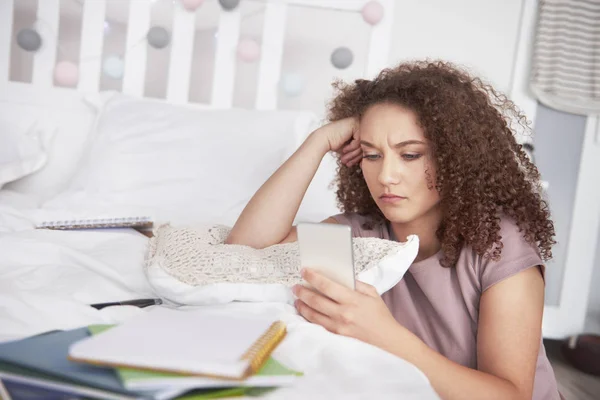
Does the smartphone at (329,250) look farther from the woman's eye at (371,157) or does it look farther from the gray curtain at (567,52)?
the gray curtain at (567,52)

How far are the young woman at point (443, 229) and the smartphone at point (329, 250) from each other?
0.02 m

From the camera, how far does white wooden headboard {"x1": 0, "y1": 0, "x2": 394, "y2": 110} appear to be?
1960mm

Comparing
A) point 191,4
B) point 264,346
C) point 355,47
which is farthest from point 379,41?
point 264,346

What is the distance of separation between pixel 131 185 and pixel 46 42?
770 mm

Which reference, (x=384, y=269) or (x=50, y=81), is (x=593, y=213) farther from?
(x=50, y=81)

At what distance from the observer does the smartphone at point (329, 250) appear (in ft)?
2.16

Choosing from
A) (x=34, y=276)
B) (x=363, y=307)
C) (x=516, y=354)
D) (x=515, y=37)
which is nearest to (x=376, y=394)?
(x=363, y=307)

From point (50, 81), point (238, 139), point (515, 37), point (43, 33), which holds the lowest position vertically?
point (238, 139)

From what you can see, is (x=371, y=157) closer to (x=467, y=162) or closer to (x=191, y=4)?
(x=467, y=162)

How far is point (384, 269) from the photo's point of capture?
2.64ft

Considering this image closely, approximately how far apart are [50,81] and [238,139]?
2.71 ft

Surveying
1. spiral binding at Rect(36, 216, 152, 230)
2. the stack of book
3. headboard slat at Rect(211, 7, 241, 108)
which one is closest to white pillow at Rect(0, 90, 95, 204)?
headboard slat at Rect(211, 7, 241, 108)

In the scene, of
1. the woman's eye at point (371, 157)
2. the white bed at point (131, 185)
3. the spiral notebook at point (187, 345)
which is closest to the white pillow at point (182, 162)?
the white bed at point (131, 185)

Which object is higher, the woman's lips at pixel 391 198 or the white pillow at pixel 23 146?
the woman's lips at pixel 391 198
